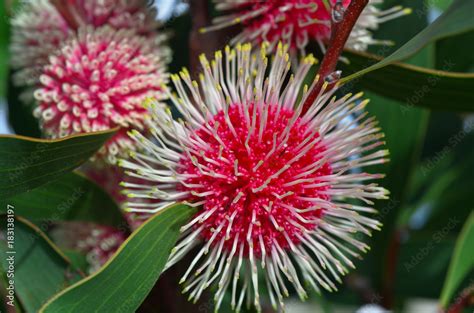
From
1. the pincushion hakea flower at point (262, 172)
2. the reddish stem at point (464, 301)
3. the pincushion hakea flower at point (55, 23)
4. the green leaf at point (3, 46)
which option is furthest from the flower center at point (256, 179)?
the green leaf at point (3, 46)

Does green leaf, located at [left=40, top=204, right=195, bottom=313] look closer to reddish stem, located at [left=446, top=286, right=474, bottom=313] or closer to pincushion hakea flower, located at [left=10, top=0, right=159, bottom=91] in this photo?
pincushion hakea flower, located at [left=10, top=0, right=159, bottom=91]

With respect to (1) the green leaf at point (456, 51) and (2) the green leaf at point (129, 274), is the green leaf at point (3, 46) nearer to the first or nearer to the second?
(2) the green leaf at point (129, 274)

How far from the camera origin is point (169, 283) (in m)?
1.89

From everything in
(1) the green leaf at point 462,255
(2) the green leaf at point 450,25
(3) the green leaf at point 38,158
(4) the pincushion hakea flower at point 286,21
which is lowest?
(1) the green leaf at point 462,255

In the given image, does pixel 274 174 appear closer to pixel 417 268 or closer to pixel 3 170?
pixel 3 170

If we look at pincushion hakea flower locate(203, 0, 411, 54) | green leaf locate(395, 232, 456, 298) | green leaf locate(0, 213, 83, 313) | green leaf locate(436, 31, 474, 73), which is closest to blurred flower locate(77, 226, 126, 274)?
green leaf locate(0, 213, 83, 313)

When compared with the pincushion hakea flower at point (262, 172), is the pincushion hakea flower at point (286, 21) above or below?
above

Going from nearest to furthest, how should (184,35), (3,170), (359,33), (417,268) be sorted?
(3,170), (359,33), (184,35), (417,268)

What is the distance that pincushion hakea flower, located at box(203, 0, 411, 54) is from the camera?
1.74 meters

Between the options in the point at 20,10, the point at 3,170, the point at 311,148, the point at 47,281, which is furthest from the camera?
the point at 20,10

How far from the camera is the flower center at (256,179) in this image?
1483 millimetres

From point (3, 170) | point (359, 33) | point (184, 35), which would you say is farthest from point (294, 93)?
point (184, 35)

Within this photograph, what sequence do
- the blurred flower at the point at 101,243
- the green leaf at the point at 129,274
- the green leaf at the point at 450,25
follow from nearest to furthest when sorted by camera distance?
the green leaf at the point at 450,25 → the green leaf at the point at 129,274 → the blurred flower at the point at 101,243

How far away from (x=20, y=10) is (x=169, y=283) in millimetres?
1050
